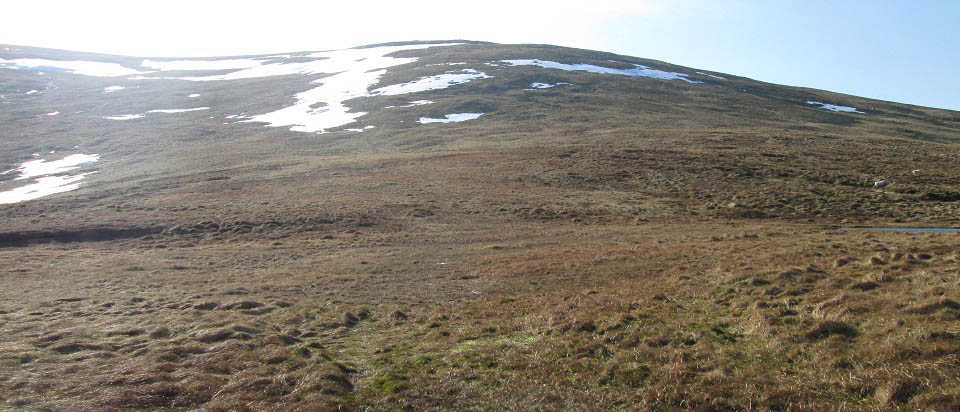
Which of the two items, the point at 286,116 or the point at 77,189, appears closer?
the point at 77,189

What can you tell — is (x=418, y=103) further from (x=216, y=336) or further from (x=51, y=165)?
(x=216, y=336)

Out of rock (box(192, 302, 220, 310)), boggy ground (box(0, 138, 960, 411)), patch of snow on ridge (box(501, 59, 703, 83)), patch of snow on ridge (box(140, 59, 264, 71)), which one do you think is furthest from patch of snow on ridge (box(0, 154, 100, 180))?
patch of snow on ridge (box(140, 59, 264, 71))

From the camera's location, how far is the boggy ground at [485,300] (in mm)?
8492

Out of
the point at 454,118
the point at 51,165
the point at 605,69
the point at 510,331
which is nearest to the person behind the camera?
the point at 510,331

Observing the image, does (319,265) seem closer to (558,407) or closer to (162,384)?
(162,384)

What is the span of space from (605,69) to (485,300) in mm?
105528

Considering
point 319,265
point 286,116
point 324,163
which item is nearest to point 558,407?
point 319,265

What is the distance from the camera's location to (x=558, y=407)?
8.13 metres

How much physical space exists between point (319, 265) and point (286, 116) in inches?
2467

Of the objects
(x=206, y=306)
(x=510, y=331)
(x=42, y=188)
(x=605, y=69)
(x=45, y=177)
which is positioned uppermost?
(x=605, y=69)

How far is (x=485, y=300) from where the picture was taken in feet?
52.4

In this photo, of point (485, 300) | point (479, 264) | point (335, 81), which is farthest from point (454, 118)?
point (485, 300)

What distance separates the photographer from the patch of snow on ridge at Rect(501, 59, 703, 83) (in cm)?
10809

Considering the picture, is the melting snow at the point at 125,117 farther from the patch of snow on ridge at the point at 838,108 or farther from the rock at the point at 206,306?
the patch of snow on ridge at the point at 838,108
